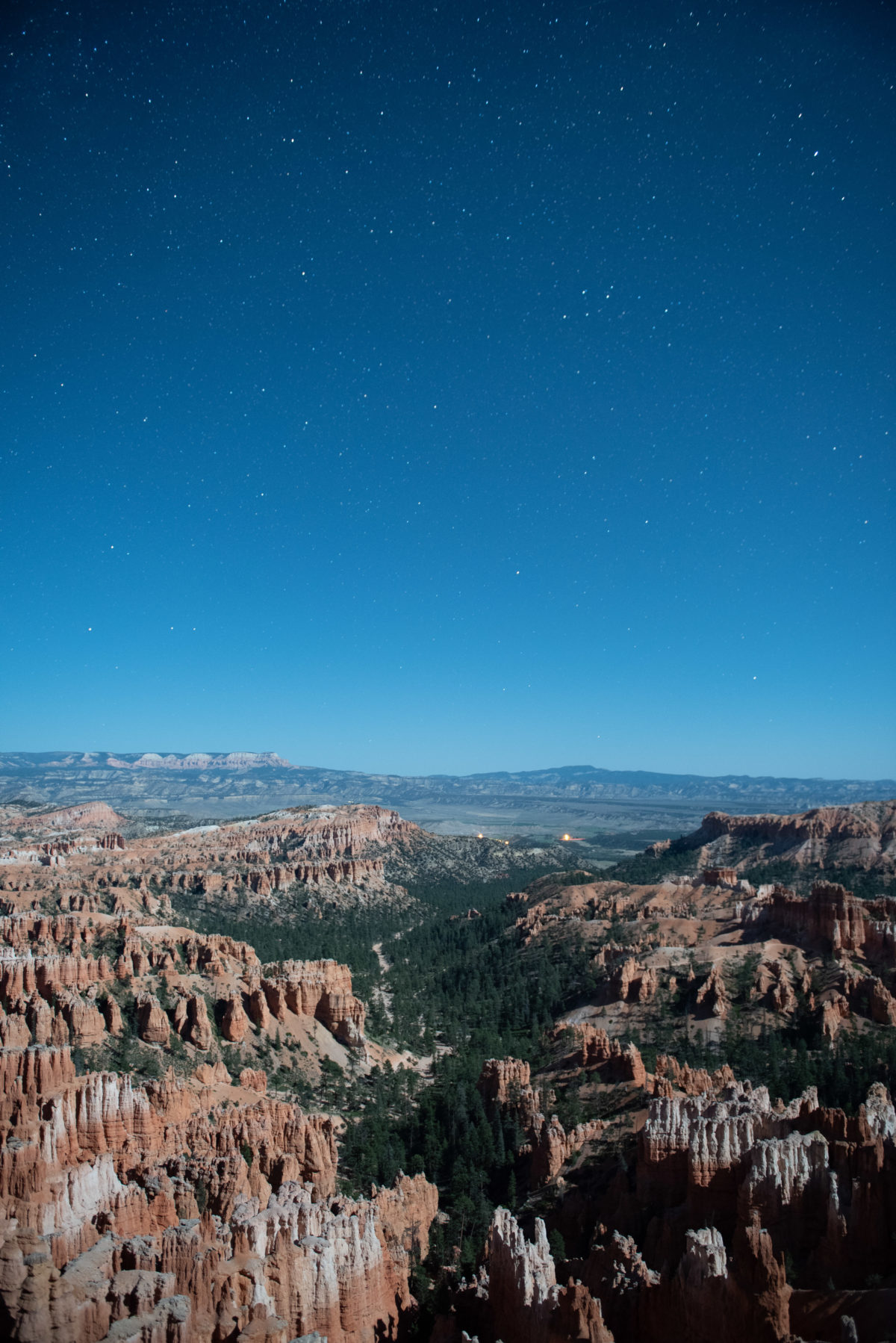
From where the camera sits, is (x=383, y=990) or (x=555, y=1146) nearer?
(x=555, y=1146)

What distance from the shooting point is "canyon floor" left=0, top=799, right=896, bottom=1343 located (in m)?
22.3

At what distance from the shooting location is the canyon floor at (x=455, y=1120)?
73.2 feet

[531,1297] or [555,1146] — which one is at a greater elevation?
[531,1297]

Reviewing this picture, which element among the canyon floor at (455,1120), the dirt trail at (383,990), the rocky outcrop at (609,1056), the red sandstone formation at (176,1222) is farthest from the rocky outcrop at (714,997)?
the red sandstone formation at (176,1222)

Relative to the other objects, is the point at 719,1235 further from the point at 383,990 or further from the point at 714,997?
the point at 383,990

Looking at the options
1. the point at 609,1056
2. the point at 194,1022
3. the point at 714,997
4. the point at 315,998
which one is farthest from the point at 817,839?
the point at 194,1022

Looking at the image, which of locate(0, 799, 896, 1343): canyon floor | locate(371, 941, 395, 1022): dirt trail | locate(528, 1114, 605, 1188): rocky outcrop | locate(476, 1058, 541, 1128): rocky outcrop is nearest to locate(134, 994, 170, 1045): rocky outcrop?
locate(0, 799, 896, 1343): canyon floor

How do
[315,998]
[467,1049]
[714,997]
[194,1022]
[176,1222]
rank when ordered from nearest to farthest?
[176,1222] → [194,1022] → [714,997] → [467,1049] → [315,998]

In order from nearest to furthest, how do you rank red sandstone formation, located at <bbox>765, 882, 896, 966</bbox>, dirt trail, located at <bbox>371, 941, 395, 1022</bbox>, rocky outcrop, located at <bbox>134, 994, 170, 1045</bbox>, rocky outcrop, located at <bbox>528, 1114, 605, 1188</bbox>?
rocky outcrop, located at <bbox>528, 1114, 605, 1188</bbox>, rocky outcrop, located at <bbox>134, 994, 170, 1045</bbox>, red sandstone formation, located at <bbox>765, 882, 896, 966</bbox>, dirt trail, located at <bbox>371, 941, 395, 1022</bbox>

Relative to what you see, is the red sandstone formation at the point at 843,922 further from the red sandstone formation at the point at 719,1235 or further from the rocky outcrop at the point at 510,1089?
the red sandstone formation at the point at 719,1235

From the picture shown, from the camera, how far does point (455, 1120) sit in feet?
168

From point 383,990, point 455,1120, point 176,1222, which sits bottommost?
point 383,990

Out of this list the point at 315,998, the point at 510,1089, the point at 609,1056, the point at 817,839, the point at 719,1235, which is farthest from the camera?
the point at 817,839

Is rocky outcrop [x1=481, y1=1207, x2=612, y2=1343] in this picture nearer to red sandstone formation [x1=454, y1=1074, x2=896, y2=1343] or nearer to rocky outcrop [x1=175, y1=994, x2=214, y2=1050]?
red sandstone formation [x1=454, y1=1074, x2=896, y2=1343]
